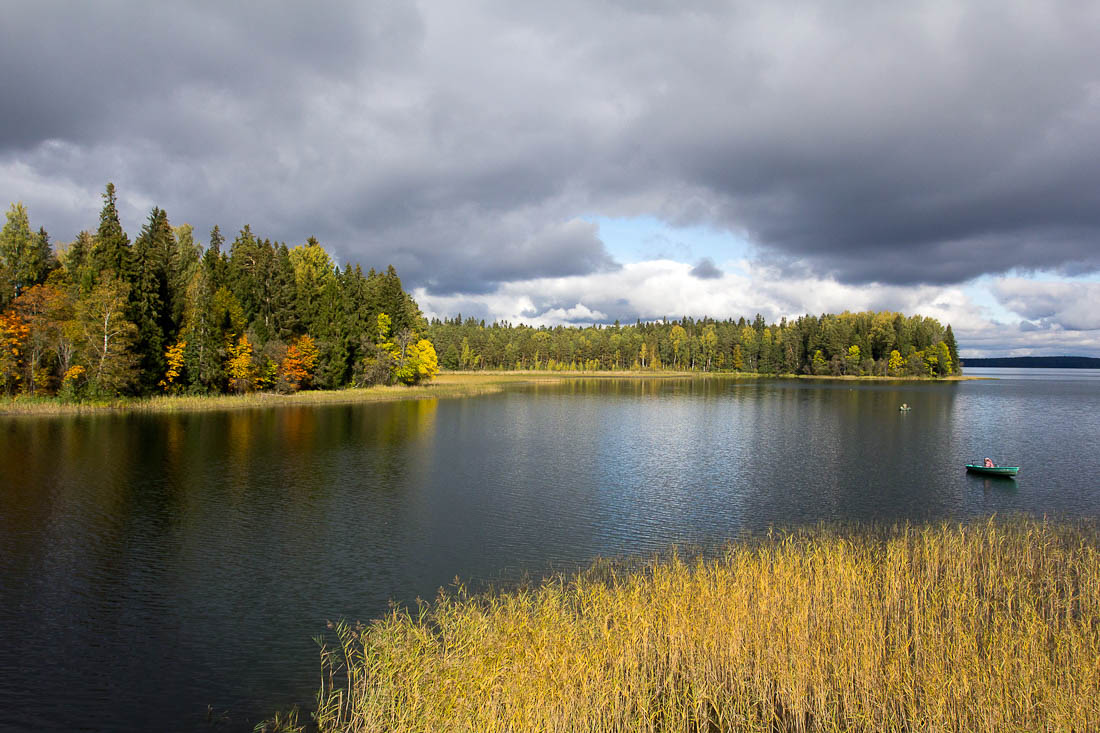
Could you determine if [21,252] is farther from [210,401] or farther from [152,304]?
[210,401]

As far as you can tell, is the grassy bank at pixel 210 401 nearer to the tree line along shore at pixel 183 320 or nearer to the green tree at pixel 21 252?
the tree line along shore at pixel 183 320

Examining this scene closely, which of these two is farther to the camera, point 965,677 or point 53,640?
point 53,640

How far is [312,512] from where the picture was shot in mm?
24953

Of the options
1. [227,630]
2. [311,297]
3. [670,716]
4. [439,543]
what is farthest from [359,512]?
[311,297]

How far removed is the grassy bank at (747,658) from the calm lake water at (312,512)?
2.71 meters

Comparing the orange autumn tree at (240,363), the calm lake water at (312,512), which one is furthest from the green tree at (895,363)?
the orange autumn tree at (240,363)

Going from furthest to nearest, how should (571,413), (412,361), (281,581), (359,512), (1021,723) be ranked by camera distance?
1. (412,361)
2. (571,413)
3. (359,512)
4. (281,581)
5. (1021,723)

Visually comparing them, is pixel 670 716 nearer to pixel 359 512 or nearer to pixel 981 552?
pixel 981 552

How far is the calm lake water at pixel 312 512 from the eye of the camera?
12641mm

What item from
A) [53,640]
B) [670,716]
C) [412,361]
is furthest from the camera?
[412,361]

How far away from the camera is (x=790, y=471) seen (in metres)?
34.6

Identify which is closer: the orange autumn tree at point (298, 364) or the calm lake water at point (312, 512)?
the calm lake water at point (312, 512)

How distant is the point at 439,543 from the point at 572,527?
5.12 metres

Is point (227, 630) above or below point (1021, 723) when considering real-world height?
below
